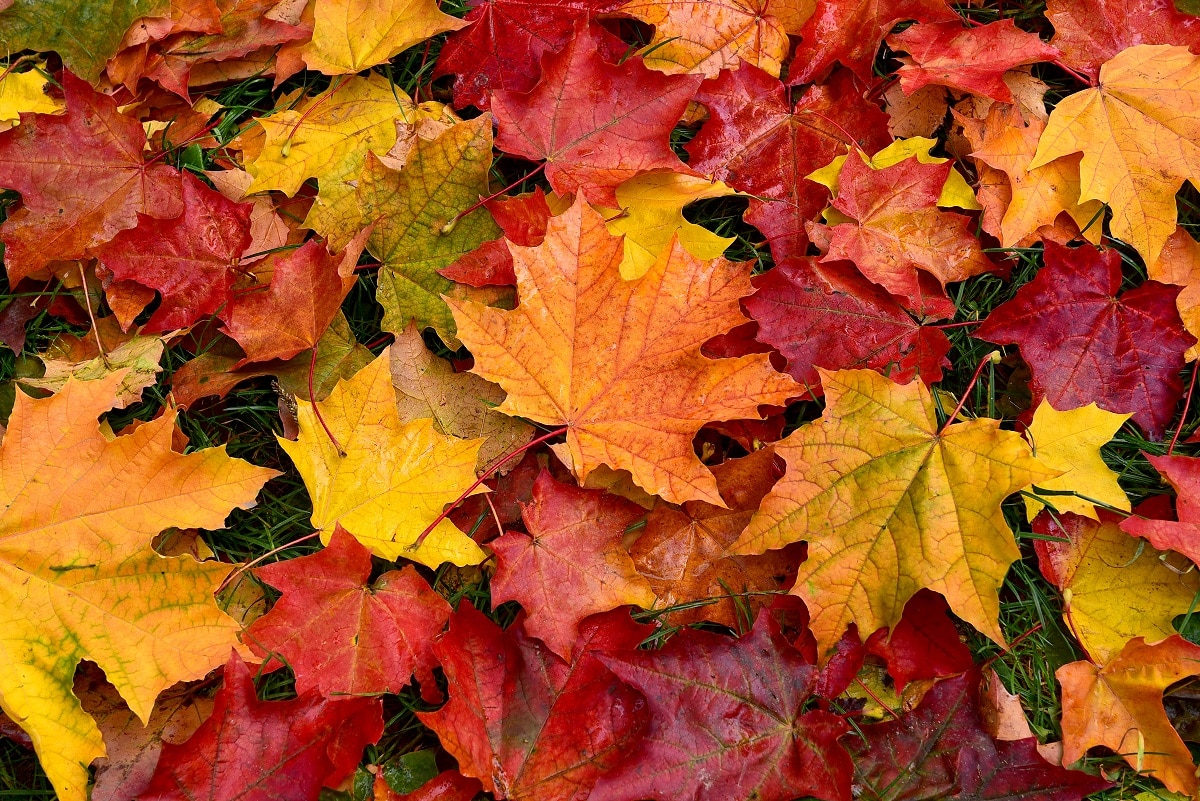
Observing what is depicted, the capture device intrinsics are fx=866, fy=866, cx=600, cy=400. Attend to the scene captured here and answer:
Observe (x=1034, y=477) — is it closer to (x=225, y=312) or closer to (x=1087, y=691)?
(x=1087, y=691)

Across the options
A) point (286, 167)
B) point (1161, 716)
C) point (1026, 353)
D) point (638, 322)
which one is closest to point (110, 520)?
point (286, 167)

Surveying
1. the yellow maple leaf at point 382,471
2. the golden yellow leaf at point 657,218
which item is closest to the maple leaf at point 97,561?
the yellow maple leaf at point 382,471

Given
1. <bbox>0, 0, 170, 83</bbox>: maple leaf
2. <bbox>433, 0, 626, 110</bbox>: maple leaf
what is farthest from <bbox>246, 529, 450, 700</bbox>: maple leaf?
<bbox>0, 0, 170, 83</bbox>: maple leaf

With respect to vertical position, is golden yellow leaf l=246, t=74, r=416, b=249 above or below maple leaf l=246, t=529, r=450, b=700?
above

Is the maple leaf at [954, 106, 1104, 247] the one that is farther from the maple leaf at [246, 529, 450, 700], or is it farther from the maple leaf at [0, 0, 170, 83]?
the maple leaf at [0, 0, 170, 83]

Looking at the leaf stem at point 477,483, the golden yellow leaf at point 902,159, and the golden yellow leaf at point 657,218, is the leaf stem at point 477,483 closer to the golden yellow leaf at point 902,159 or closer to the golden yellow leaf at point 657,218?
the golden yellow leaf at point 657,218

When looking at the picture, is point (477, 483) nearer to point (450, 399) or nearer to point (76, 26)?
point (450, 399)

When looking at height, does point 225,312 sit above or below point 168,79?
below
